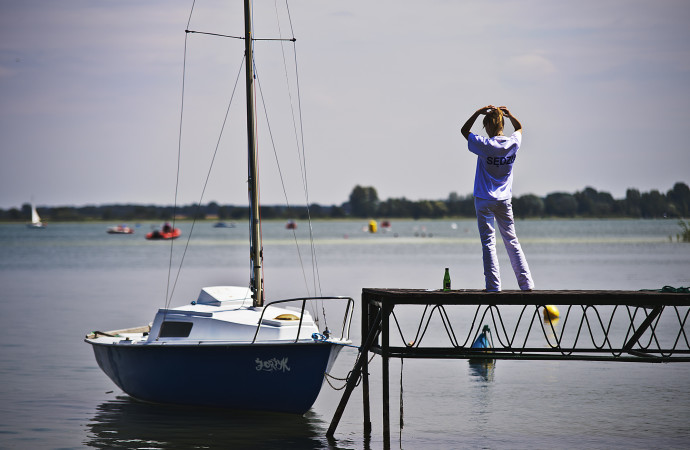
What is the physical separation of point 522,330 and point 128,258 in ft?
255

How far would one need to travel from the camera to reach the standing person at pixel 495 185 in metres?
15.1

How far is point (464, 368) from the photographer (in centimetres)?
2870

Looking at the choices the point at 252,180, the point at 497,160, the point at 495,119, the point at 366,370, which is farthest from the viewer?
the point at 252,180

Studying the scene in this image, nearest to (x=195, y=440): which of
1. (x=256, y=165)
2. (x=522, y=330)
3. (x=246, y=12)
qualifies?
(x=256, y=165)

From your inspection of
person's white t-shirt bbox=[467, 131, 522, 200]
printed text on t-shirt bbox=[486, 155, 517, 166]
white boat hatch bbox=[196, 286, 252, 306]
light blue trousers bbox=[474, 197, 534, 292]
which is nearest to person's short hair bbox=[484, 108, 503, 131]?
person's white t-shirt bbox=[467, 131, 522, 200]

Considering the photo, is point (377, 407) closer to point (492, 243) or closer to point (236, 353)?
point (236, 353)

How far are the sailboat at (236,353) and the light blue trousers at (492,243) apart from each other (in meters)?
4.35

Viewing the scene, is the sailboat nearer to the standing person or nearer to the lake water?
the lake water

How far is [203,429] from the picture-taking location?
1959 centimetres

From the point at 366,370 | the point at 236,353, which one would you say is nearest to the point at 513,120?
the point at 366,370

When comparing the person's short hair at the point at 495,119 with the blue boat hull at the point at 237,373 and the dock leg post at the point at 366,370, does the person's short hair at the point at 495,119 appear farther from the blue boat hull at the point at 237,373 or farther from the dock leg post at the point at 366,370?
the blue boat hull at the point at 237,373

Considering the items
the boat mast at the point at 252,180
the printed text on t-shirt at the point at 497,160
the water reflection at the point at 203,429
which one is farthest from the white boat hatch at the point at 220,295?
the printed text on t-shirt at the point at 497,160

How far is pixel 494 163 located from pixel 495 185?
426 millimetres

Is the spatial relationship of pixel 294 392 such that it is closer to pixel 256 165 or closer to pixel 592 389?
pixel 256 165
